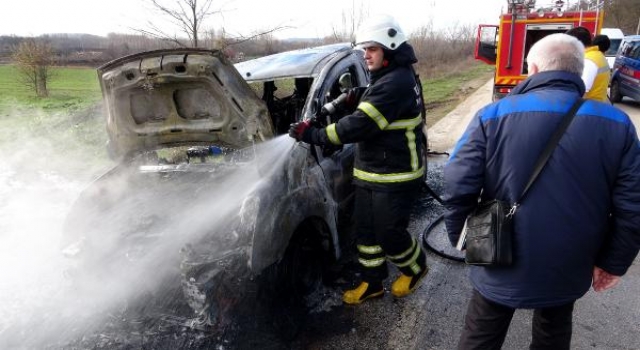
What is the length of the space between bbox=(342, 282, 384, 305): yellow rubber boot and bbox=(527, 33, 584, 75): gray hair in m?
2.03

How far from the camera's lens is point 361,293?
10.9 ft

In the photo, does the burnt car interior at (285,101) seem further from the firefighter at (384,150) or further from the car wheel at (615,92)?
the car wheel at (615,92)

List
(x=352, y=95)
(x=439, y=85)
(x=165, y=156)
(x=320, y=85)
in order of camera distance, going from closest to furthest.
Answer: (x=352, y=95) < (x=320, y=85) < (x=165, y=156) < (x=439, y=85)

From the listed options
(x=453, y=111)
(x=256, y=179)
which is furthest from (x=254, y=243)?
(x=453, y=111)

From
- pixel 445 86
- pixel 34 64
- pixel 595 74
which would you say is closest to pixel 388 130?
pixel 595 74

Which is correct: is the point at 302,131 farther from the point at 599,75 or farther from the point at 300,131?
the point at 599,75

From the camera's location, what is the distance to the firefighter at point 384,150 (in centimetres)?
284

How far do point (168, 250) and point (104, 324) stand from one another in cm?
74

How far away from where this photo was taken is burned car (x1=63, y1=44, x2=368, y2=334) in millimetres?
2656

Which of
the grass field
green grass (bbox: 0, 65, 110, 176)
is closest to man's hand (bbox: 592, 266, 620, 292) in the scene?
the grass field

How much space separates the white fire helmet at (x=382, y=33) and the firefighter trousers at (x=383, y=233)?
100cm

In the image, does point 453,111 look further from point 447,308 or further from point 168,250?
point 168,250

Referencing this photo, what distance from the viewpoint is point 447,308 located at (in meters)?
3.24

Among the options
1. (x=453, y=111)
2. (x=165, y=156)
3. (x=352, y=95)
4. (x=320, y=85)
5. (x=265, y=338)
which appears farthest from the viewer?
(x=453, y=111)
